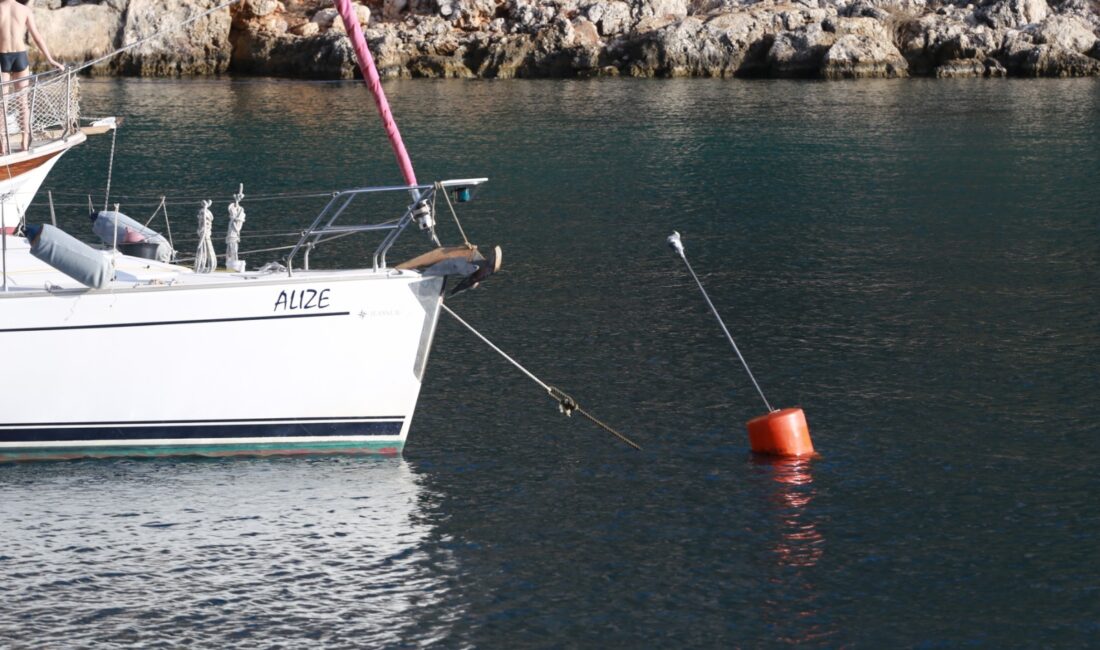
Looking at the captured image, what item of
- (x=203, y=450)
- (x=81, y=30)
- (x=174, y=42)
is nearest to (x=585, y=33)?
(x=174, y=42)

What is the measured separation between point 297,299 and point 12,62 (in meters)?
7.21

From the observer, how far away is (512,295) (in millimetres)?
24891

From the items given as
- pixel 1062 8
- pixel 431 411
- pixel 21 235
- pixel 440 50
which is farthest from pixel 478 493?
pixel 1062 8

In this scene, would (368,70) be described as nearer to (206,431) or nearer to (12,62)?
(206,431)

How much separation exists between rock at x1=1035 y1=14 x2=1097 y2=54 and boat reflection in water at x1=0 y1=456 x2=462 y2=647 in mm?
62456

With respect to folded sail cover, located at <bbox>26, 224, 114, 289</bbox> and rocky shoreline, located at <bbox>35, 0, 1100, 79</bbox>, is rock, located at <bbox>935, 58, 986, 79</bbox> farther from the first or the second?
folded sail cover, located at <bbox>26, 224, 114, 289</bbox>

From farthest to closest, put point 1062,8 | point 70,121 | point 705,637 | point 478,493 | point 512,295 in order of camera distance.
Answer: point 1062,8
point 512,295
point 70,121
point 478,493
point 705,637

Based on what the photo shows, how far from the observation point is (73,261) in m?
15.9

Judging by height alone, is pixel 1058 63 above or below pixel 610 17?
below

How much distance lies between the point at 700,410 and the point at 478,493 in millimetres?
3932

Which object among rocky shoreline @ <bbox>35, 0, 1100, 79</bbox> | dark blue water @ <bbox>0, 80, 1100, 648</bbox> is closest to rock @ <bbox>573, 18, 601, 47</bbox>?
rocky shoreline @ <bbox>35, 0, 1100, 79</bbox>

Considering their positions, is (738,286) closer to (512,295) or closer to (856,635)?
(512,295)

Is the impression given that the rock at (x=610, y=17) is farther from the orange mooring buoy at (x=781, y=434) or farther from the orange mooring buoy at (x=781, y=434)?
the orange mooring buoy at (x=781, y=434)

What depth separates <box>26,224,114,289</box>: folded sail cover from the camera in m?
15.8
